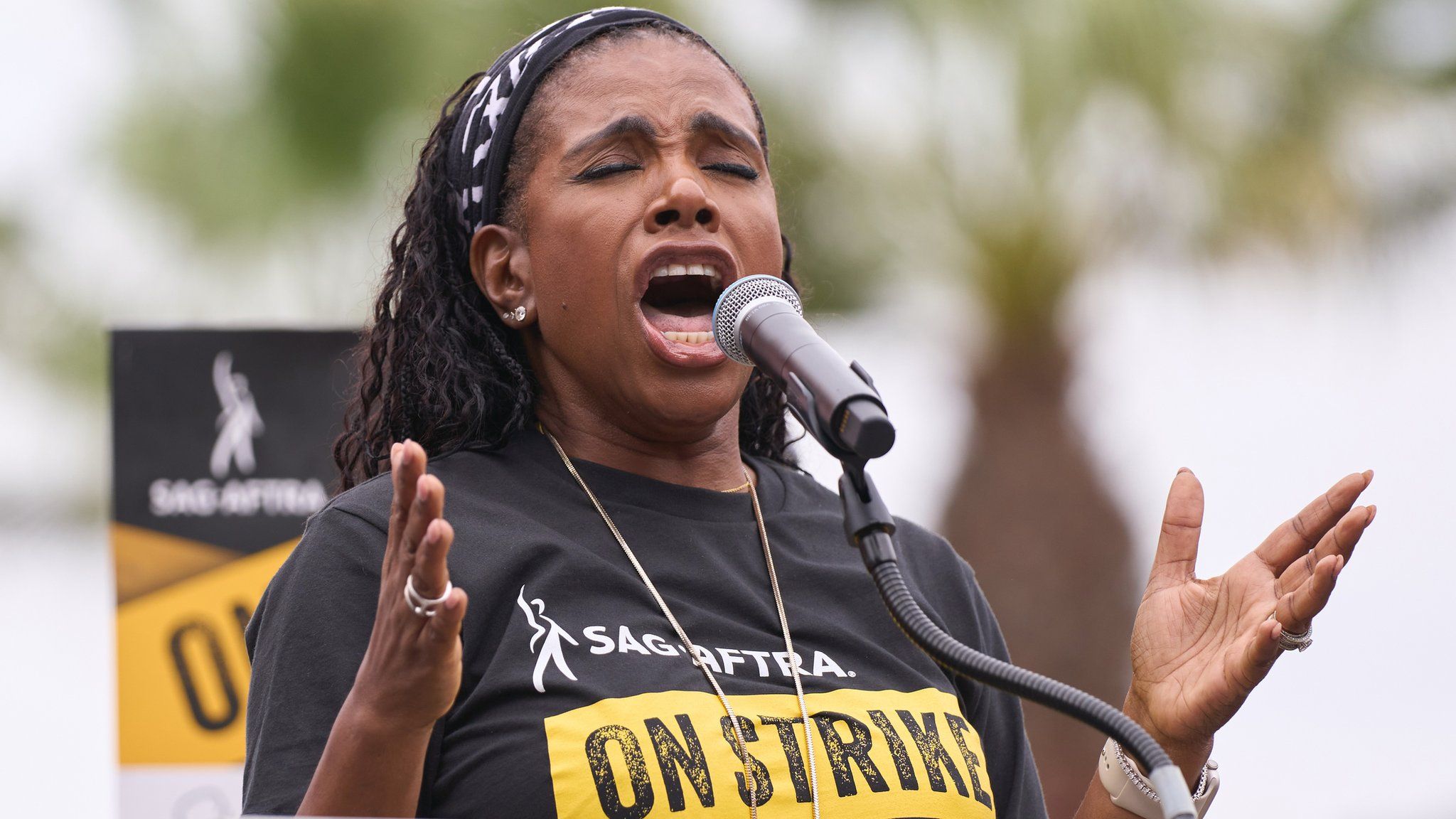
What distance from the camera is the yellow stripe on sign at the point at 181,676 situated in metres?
3.83

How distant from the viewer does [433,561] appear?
1703 millimetres

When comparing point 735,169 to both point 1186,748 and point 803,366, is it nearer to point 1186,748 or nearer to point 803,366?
point 803,366

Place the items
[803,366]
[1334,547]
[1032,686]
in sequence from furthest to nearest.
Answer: [1334,547] → [803,366] → [1032,686]

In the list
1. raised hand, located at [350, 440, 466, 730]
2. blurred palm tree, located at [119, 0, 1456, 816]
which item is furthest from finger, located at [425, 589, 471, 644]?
blurred palm tree, located at [119, 0, 1456, 816]

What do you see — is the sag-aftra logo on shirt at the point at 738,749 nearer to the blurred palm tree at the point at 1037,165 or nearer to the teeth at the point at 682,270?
→ the teeth at the point at 682,270

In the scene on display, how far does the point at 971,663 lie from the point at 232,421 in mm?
2754

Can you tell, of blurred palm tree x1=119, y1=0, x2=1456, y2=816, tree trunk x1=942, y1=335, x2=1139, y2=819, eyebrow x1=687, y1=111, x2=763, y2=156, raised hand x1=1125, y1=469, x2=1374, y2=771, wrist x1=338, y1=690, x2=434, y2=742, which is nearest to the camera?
wrist x1=338, y1=690, x2=434, y2=742

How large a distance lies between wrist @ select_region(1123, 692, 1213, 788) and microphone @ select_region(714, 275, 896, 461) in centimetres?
81

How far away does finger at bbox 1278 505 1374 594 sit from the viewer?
2.29 meters

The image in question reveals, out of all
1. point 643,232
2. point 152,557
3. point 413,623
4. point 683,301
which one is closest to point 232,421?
point 152,557

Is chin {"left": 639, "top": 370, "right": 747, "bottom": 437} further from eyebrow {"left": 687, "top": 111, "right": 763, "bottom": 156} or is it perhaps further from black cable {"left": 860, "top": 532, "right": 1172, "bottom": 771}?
black cable {"left": 860, "top": 532, "right": 1172, "bottom": 771}

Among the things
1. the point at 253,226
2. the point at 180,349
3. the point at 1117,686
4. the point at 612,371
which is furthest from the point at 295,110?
the point at 612,371

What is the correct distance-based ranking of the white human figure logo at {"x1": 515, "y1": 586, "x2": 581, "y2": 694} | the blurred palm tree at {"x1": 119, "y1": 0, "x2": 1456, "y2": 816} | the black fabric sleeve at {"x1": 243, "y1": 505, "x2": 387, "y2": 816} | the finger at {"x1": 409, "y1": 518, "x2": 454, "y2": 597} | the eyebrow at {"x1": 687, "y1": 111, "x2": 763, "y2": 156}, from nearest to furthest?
the finger at {"x1": 409, "y1": 518, "x2": 454, "y2": 597} → the black fabric sleeve at {"x1": 243, "y1": 505, "x2": 387, "y2": 816} → the white human figure logo at {"x1": 515, "y1": 586, "x2": 581, "y2": 694} → the eyebrow at {"x1": 687, "y1": 111, "x2": 763, "y2": 156} → the blurred palm tree at {"x1": 119, "y1": 0, "x2": 1456, "y2": 816}

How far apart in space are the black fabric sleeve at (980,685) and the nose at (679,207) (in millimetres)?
662
